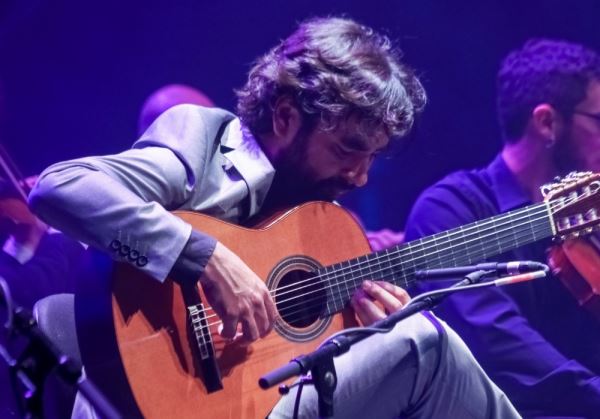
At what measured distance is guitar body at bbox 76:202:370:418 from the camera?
1971 mm

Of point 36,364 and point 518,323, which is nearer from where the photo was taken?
point 36,364

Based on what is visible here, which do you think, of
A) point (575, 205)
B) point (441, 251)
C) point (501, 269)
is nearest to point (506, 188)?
point (575, 205)

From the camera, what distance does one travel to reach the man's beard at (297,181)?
2531 millimetres

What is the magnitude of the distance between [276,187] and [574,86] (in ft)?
4.94

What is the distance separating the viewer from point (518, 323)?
9.59 ft

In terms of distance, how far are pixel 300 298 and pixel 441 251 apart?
498mm

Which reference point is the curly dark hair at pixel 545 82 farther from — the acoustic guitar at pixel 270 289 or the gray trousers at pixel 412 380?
the gray trousers at pixel 412 380

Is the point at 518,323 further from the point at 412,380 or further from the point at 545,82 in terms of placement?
the point at 545,82

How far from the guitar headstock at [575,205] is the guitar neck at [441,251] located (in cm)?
3

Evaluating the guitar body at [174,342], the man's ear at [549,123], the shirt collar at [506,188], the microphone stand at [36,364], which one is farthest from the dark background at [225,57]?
the microphone stand at [36,364]

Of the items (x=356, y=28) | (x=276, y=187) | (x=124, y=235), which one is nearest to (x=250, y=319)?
(x=124, y=235)

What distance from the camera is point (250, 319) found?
2086mm

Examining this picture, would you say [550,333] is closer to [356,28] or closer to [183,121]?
[356,28]

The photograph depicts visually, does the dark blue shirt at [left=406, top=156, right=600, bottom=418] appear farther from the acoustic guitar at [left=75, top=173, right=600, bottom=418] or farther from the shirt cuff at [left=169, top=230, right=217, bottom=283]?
the shirt cuff at [left=169, top=230, right=217, bottom=283]
